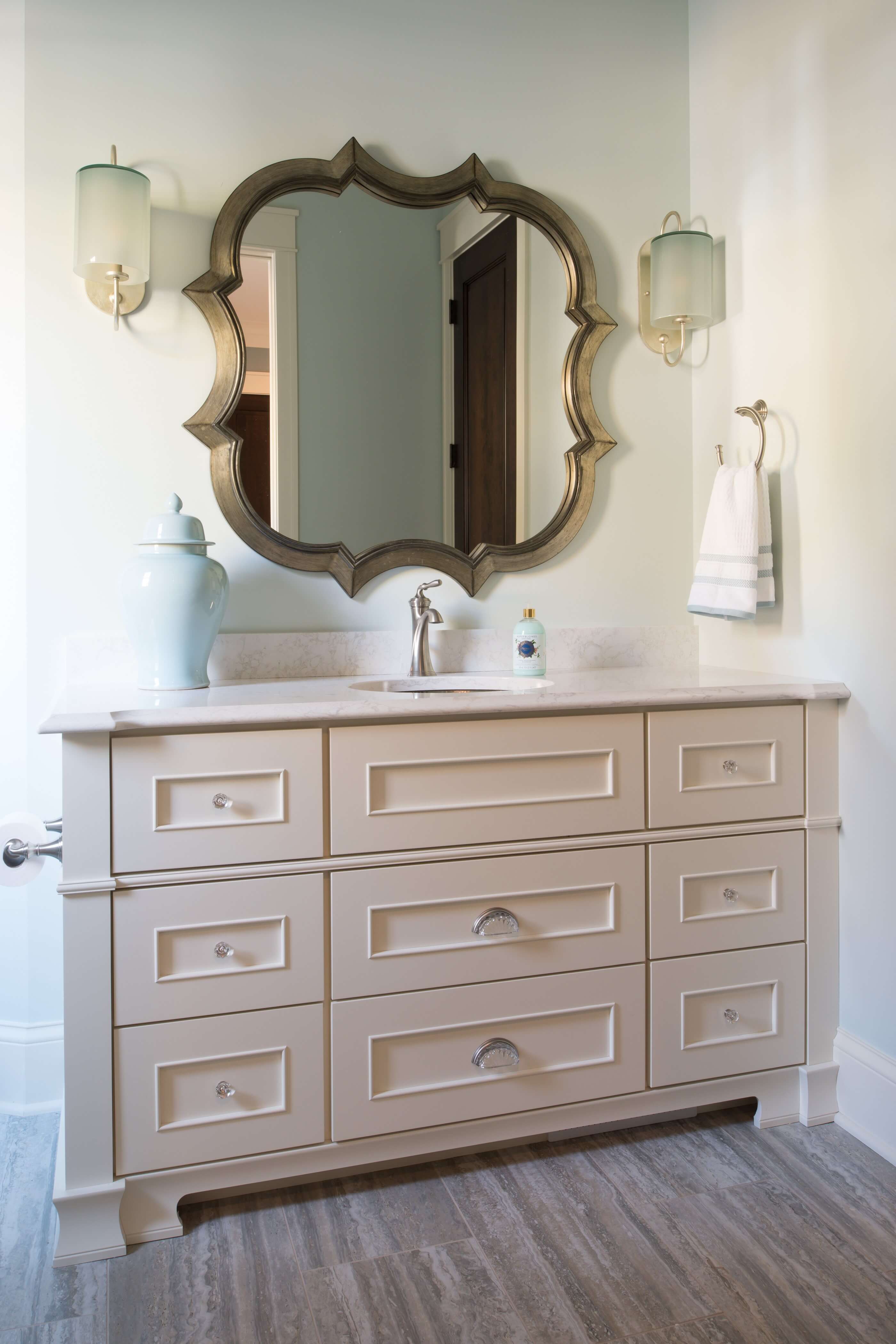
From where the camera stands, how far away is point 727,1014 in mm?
1820

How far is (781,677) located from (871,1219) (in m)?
0.96

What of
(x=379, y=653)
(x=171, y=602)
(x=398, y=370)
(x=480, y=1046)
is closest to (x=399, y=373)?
(x=398, y=370)

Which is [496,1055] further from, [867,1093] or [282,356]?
[282,356]

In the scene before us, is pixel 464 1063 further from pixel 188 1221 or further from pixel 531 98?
pixel 531 98

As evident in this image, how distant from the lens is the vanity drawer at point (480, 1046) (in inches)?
63.4

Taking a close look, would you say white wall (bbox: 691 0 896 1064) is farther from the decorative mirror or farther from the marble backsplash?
the decorative mirror

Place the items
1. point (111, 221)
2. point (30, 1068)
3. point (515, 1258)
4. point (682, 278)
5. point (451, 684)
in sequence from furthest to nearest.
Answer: point (682, 278), point (451, 684), point (30, 1068), point (111, 221), point (515, 1258)

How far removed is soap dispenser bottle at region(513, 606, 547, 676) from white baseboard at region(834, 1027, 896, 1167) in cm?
93

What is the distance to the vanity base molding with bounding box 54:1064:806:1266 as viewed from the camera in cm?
149

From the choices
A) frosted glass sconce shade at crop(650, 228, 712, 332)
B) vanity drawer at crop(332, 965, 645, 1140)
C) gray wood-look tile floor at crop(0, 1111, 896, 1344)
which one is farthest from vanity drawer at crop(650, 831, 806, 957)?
frosted glass sconce shade at crop(650, 228, 712, 332)

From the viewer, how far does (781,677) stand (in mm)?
1961

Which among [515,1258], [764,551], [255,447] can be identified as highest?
[255,447]

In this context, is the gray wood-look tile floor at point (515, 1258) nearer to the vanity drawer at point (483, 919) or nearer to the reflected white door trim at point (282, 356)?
the vanity drawer at point (483, 919)

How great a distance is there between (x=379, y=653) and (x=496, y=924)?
0.72 metres
